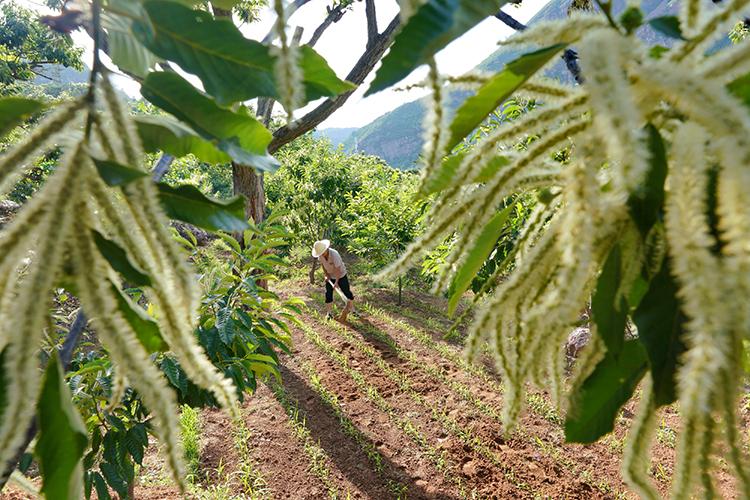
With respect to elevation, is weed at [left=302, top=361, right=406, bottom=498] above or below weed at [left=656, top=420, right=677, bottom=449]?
below

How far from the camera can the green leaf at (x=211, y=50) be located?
2.05 feet

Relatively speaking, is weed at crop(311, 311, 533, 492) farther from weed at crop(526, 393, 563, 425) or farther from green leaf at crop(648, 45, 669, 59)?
green leaf at crop(648, 45, 669, 59)

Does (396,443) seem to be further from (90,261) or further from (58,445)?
(90,261)

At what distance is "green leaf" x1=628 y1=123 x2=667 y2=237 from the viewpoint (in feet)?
1.52

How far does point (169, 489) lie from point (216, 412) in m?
1.34

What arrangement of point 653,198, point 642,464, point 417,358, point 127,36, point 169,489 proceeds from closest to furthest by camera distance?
1. point 653,198
2. point 642,464
3. point 127,36
4. point 169,489
5. point 417,358

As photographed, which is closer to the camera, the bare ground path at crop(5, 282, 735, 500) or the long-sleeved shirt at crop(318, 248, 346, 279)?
the bare ground path at crop(5, 282, 735, 500)

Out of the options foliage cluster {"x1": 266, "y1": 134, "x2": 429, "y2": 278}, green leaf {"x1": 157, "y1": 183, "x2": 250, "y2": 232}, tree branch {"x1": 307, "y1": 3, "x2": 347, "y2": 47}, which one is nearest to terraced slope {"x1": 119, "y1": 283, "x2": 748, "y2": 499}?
green leaf {"x1": 157, "y1": 183, "x2": 250, "y2": 232}

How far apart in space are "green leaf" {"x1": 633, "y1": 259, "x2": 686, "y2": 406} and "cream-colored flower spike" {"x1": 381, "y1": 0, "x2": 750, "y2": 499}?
0.02 metres

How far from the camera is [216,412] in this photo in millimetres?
5234

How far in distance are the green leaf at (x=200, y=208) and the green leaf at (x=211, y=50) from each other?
0.45ft

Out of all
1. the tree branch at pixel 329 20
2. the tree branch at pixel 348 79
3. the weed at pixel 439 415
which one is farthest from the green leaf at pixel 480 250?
the tree branch at pixel 329 20

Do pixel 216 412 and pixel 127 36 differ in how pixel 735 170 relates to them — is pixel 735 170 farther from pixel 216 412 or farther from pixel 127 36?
pixel 216 412

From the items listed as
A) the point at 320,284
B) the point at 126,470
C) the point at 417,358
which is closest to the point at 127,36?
the point at 126,470
